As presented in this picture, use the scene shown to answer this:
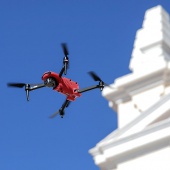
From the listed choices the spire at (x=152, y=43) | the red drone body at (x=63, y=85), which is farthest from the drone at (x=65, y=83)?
the spire at (x=152, y=43)

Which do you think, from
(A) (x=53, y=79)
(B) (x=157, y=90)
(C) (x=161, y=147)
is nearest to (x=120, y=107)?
(B) (x=157, y=90)

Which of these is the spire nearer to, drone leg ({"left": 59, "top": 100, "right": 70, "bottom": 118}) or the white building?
the white building

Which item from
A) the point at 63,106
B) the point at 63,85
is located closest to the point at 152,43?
the point at 63,85

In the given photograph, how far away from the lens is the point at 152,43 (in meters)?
19.3

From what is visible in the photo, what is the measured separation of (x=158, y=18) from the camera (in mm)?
20266

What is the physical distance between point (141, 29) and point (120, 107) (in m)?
3.08

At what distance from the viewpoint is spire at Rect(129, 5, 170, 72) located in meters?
18.7

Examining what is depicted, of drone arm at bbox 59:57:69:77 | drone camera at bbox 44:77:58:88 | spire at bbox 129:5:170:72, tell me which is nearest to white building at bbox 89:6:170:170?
spire at bbox 129:5:170:72

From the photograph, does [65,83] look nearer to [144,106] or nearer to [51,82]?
[51,82]

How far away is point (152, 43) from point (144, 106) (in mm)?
2417

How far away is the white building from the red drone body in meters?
6.80

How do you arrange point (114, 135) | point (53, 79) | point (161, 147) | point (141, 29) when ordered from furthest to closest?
point (53, 79) < point (141, 29) < point (114, 135) < point (161, 147)

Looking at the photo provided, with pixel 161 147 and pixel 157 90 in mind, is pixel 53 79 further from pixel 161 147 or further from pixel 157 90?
pixel 161 147

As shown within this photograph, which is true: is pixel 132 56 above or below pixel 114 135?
above
